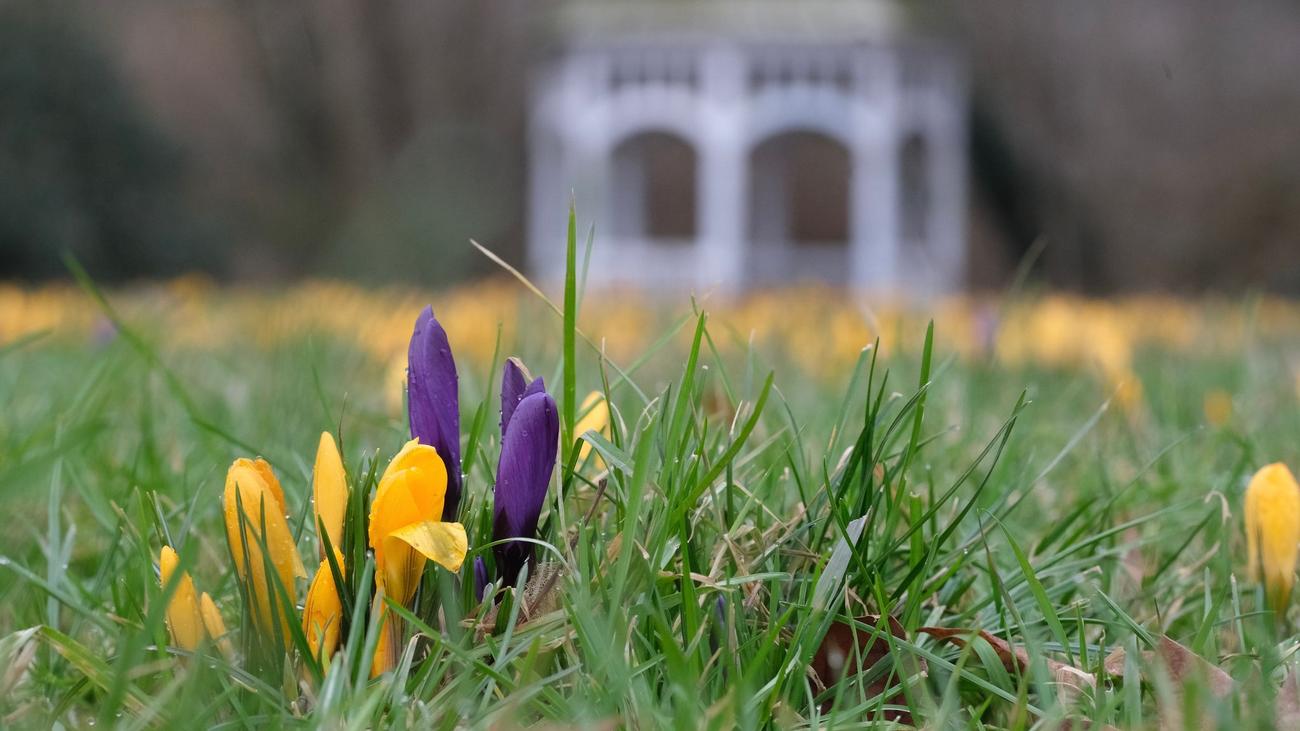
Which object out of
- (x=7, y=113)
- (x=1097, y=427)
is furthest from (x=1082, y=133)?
(x=1097, y=427)

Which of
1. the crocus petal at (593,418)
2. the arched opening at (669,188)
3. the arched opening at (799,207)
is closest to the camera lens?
the crocus petal at (593,418)

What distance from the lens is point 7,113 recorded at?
9422 mm

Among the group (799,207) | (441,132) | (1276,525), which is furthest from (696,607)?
(799,207)

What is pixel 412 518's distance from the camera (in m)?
0.75

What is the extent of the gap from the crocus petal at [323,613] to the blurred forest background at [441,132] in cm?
505

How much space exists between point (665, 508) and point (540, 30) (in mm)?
12071

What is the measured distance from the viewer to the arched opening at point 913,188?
1228 cm

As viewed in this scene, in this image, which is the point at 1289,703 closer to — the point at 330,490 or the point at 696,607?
the point at 696,607

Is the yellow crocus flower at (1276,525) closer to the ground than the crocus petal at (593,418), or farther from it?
closer to the ground

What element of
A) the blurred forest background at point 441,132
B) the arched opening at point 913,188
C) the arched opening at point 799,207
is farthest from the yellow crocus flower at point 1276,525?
the arched opening at point 913,188

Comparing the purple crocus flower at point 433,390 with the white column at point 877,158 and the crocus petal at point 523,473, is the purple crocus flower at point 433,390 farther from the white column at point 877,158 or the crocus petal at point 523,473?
the white column at point 877,158

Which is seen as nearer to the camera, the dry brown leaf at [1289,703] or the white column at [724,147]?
the dry brown leaf at [1289,703]

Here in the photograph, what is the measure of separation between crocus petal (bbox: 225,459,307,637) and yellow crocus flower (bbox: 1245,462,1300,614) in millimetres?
746

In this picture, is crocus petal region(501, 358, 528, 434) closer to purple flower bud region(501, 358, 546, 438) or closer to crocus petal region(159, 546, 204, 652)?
purple flower bud region(501, 358, 546, 438)
